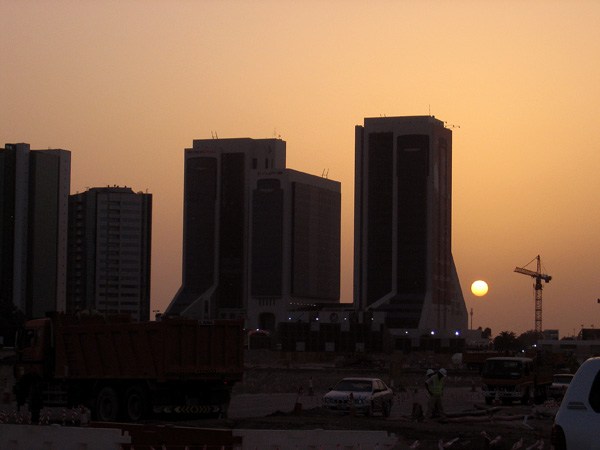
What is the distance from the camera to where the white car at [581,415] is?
11898mm

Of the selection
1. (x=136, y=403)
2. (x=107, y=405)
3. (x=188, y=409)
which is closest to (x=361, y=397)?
(x=188, y=409)

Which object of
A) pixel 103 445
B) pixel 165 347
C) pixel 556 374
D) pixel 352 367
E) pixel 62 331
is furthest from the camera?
pixel 352 367

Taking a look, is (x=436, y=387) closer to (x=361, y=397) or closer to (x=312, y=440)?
(x=361, y=397)

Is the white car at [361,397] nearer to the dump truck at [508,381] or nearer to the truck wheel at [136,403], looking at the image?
the truck wheel at [136,403]

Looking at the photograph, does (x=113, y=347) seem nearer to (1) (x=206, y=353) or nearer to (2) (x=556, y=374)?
(1) (x=206, y=353)

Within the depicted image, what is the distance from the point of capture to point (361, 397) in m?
33.6

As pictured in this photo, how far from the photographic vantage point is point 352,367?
105312 millimetres

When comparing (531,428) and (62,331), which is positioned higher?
(62,331)

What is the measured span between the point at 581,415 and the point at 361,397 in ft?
71.7

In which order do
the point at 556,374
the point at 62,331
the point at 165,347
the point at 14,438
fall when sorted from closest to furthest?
the point at 14,438, the point at 165,347, the point at 62,331, the point at 556,374

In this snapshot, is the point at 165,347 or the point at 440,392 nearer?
the point at 165,347

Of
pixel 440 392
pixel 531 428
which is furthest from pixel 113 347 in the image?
pixel 531 428

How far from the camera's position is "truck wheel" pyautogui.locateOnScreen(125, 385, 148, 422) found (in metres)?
27.8

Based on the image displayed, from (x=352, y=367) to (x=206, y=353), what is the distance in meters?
78.0
